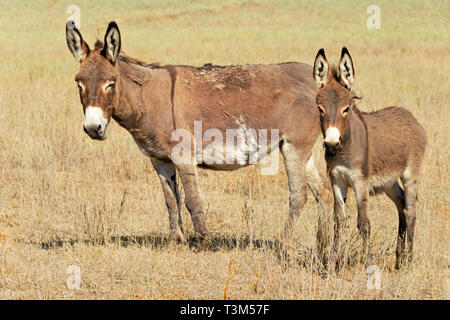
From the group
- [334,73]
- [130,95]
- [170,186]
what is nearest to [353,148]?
[334,73]

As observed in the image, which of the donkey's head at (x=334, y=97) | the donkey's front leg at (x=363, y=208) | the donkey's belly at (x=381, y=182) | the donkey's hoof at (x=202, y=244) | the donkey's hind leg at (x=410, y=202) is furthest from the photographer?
the donkey's hoof at (x=202, y=244)

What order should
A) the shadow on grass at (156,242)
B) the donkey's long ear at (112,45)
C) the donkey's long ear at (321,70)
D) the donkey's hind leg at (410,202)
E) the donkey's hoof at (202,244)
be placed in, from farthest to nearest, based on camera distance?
the shadow on grass at (156,242) < the donkey's hoof at (202,244) < the donkey's hind leg at (410,202) < the donkey's long ear at (112,45) < the donkey's long ear at (321,70)

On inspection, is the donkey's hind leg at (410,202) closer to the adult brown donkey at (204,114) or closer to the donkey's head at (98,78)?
the adult brown donkey at (204,114)

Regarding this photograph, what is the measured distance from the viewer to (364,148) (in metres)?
5.86

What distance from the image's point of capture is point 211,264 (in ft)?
20.7

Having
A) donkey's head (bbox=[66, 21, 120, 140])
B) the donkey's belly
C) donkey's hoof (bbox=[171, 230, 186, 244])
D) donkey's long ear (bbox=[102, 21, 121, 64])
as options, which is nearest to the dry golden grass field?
donkey's hoof (bbox=[171, 230, 186, 244])

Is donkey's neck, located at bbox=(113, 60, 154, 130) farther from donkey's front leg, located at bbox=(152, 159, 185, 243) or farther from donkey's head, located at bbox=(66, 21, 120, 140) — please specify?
donkey's front leg, located at bbox=(152, 159, 185, 243)

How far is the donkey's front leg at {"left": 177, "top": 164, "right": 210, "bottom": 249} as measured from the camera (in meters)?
6.61

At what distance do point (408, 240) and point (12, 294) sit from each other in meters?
4.07

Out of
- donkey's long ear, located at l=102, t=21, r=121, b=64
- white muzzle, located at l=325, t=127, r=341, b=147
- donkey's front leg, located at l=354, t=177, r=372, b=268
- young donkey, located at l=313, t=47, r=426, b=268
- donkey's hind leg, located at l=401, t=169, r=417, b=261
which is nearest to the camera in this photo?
white muzzle, located at l=325, t=127, r=341, b=147

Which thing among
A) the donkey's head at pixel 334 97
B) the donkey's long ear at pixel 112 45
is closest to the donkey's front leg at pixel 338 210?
the donkey's head at pixel 334 97

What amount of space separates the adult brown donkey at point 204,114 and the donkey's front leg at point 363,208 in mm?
1042

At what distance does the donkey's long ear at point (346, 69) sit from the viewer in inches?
214

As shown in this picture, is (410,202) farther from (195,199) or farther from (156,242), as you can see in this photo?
(156,242)
